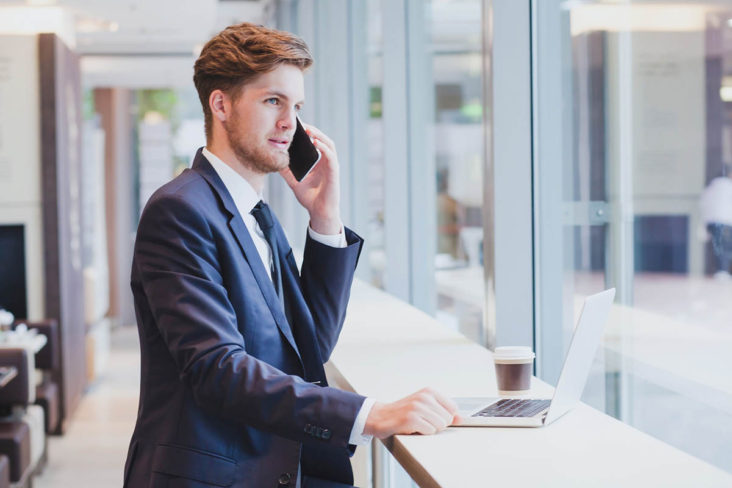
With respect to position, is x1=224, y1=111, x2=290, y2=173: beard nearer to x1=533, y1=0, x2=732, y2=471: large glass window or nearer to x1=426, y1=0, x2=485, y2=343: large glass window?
x1=533, y1=0, x2=732, y2=471: large glass window

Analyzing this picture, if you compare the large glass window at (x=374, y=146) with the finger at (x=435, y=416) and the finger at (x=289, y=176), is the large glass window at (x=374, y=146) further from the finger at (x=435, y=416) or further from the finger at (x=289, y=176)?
the finger at (x=435, y=416)

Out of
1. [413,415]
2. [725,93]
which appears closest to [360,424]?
[413,415]

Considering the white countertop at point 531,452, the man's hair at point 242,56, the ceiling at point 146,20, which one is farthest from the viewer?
the ceiling at point 146,20

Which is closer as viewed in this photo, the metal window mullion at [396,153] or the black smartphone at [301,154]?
the black smartphone at [301,154]

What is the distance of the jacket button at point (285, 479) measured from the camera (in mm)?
1764

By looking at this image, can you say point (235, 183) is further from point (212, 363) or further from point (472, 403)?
point (472, 403)

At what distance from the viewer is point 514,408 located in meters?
1.89

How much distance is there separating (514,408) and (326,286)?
1.63 ft

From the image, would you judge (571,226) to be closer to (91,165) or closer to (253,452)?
(253,452)

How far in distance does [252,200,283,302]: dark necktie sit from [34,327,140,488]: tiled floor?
391cm

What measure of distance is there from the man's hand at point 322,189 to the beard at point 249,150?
0.26 meters

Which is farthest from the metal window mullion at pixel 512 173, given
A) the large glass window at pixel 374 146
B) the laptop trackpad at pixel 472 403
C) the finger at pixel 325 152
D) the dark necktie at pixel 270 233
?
the large glass window at pixel 374 146

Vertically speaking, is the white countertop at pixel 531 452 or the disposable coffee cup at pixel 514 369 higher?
the disposable coffee cup at pixel 514 369

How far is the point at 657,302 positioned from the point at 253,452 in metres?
1.02
